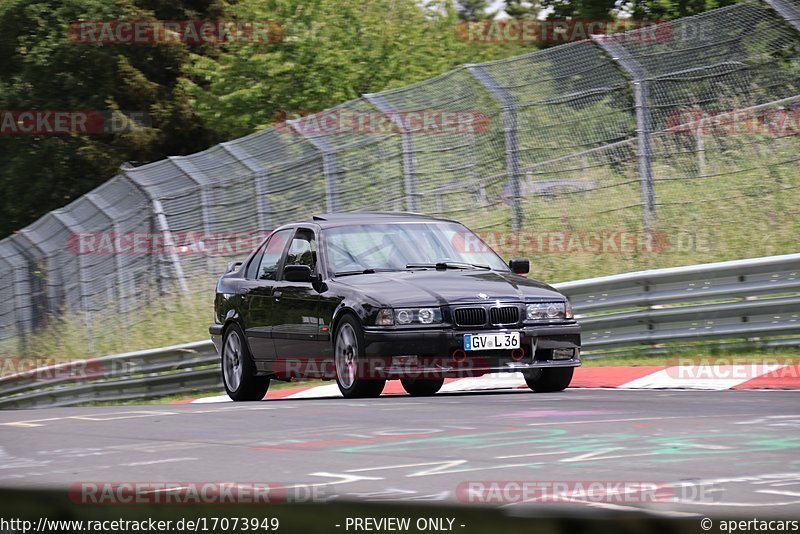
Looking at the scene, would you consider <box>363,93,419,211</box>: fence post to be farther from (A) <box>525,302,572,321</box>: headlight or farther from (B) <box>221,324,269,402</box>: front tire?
(A) <box>525,302,572,321</box>: headlight

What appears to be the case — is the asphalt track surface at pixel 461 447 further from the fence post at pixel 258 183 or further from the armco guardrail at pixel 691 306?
the fence post at pixel 258 183

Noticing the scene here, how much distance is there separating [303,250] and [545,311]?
2371 mm

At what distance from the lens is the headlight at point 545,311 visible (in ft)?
35.1

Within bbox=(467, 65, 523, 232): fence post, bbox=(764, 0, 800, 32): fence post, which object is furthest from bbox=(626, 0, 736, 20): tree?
bbox=(764, 0, 800, 32): fence post

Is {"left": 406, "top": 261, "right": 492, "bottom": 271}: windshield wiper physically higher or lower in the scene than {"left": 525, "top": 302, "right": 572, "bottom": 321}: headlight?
higher

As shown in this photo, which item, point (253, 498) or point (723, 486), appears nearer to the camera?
point (253, 498)

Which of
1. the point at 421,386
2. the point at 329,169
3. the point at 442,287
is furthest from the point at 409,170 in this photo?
the point at 442,287

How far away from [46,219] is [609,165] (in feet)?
41.1

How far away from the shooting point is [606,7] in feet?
126

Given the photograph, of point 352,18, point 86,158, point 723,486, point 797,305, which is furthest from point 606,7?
point 723,486

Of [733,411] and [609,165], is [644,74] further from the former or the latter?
[733,411]

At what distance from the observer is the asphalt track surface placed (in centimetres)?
534

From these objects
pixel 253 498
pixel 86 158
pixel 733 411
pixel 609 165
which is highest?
pixel 86 158

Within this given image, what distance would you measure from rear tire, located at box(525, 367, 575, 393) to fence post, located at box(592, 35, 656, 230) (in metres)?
4.51
